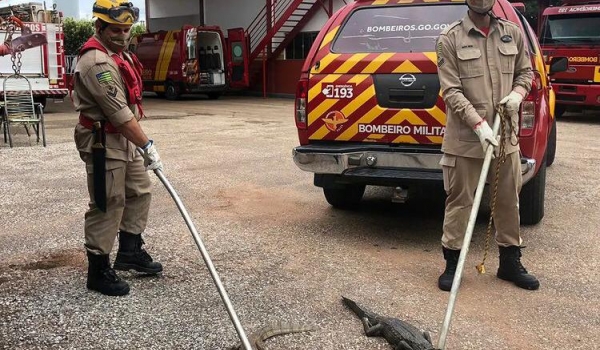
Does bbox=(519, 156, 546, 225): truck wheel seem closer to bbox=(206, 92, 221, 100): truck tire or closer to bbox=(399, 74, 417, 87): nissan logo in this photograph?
bbox=(399, 74, 417, 87): nissan logo

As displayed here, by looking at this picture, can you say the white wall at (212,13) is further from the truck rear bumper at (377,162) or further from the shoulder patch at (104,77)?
the shoulder patch at (104,77)

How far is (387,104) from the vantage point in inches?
188

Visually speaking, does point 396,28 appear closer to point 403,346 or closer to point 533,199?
point 533,199

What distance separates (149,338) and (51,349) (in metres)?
0.48

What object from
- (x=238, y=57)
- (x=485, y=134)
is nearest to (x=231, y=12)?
(x=238, y=57)

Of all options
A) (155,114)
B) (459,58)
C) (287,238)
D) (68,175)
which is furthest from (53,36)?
(459,58)

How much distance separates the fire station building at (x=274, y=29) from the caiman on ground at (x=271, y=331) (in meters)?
17.3

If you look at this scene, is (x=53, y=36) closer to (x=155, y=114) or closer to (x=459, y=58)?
(x=155, y=114)

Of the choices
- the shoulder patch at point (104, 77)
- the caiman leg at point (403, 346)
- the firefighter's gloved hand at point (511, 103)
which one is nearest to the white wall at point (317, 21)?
the firefighter's gloved hand at point (511, 103)

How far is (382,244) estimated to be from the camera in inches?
193

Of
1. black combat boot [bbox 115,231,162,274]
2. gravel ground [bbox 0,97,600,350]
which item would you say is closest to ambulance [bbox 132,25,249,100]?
gravel ground [bbox 0,97,600,350]

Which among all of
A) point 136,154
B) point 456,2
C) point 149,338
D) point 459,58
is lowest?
point 149,338

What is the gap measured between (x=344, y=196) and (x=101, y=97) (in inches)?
111

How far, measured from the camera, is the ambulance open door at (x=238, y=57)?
67.7 ft
